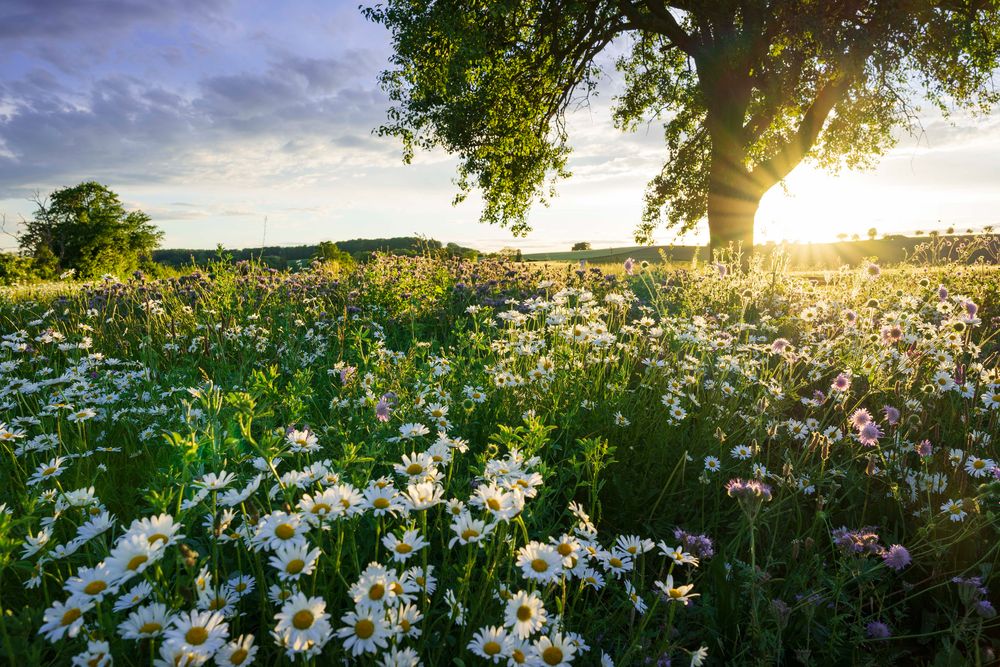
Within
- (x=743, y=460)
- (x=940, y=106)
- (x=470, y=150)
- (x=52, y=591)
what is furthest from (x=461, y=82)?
(x=940, y=106)

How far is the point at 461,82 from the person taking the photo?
1298 centimetres

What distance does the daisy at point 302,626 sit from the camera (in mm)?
1242

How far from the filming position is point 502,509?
1568mm

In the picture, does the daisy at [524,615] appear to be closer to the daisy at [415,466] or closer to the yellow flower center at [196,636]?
the daisy at [415,466]

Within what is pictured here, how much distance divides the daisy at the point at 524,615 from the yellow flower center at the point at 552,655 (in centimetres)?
6

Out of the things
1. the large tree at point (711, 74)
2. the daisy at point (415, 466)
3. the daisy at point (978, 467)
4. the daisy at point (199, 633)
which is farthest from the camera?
the large tree at point (711, 74)

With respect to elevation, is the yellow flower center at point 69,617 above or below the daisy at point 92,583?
below

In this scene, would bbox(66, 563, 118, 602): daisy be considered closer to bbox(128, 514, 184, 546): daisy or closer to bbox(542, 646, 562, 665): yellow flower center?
bbox(128, 514, 184, 546): daisy

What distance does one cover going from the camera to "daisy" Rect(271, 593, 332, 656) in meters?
1.24

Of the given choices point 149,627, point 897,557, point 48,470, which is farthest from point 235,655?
point 897,557

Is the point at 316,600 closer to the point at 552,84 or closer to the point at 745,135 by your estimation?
the point at 552,84

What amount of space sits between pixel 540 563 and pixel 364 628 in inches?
18.9

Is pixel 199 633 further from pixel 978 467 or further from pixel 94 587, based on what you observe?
pixel 978 467

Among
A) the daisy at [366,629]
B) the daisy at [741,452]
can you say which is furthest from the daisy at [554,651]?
the daisy at [741,452]
